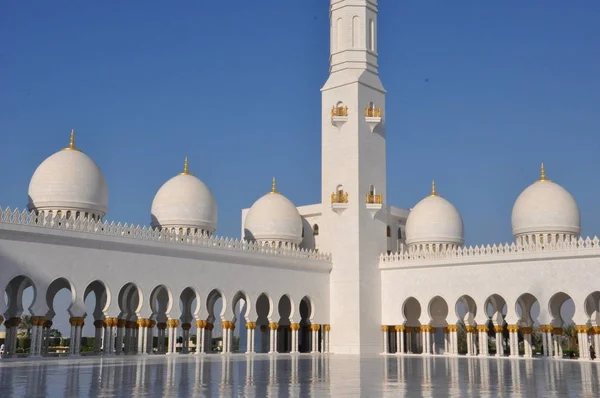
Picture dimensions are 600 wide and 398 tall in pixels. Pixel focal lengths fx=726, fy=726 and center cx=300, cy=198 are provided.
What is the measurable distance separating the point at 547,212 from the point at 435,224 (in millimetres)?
4509

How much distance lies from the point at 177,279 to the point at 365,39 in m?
12.7

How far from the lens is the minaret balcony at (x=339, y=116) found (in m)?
28.9

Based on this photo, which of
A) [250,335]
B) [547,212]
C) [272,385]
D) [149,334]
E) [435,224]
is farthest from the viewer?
[435,224]

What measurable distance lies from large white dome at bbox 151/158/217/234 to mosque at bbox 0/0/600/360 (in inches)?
2.1

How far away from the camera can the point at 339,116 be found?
28.9 meters

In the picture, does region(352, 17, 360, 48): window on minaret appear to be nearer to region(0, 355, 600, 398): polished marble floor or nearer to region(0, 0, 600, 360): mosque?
region(0, 0, 600, 360): mosque

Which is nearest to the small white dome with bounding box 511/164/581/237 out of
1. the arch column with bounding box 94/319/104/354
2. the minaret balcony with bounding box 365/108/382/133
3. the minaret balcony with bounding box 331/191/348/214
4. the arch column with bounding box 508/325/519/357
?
the arch column with bounding box 508/325/519/357

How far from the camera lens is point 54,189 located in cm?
2353

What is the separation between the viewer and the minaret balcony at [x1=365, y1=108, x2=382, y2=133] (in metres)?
28.9

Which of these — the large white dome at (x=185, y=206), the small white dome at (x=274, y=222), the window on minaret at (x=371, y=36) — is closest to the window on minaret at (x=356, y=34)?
the window on minaret at (x=371, y=36)

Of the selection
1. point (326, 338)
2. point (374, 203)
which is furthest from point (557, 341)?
point (326, 338)

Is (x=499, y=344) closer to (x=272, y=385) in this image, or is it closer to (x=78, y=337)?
(x=78, y=337)

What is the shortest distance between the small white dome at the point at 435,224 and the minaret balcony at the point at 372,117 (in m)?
3.91

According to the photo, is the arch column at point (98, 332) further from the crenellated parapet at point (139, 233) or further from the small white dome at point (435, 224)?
the small white dome at point (435, 224)
